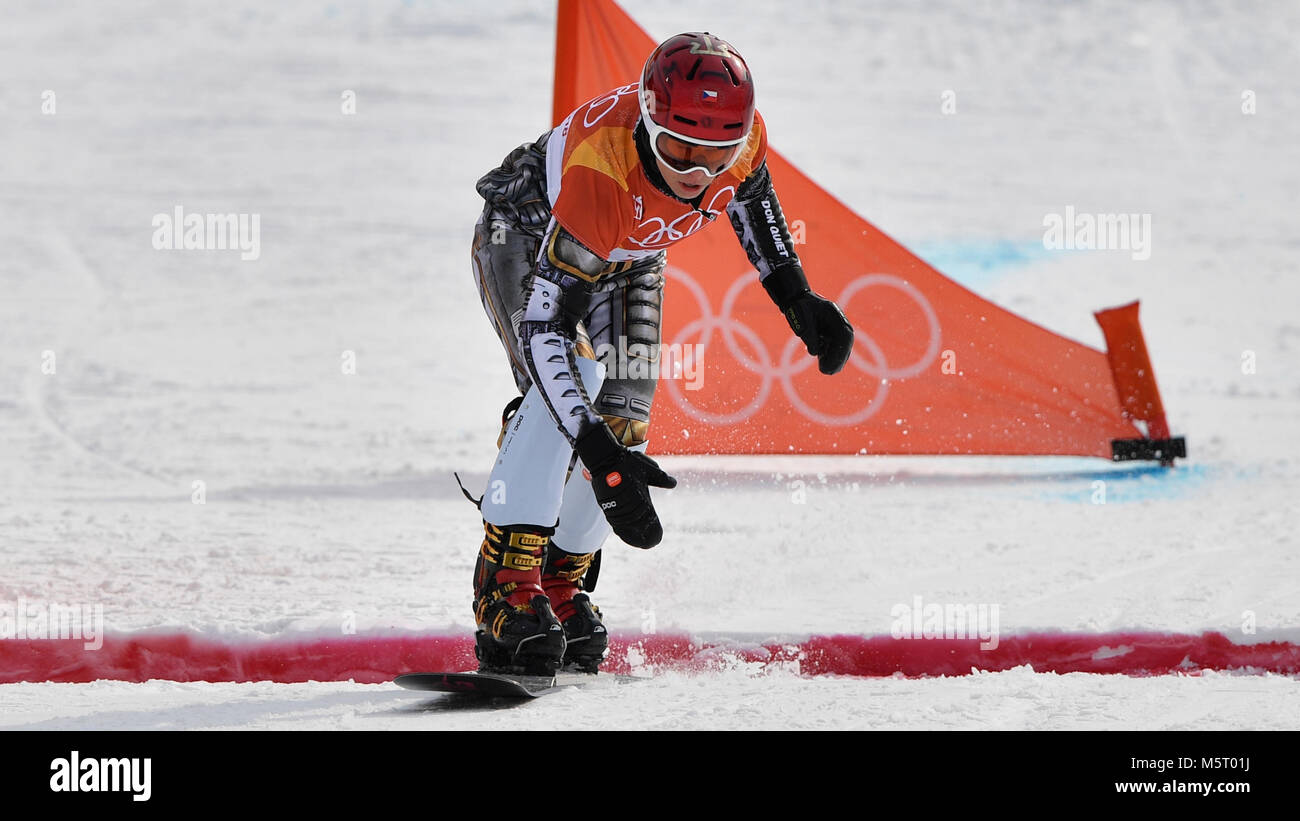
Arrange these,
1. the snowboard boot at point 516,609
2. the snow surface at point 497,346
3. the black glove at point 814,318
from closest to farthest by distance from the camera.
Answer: the snowboard boot at point 516,609, the black glove at point 814,318, the snow surface at point 497,346

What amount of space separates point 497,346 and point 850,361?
15.1 feet

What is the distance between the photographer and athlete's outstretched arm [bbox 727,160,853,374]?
364 centimetres

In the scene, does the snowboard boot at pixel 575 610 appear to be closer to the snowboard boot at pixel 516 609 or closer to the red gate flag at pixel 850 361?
the snowboard boot at pixel 516 609

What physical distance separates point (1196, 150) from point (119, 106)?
1211 cm

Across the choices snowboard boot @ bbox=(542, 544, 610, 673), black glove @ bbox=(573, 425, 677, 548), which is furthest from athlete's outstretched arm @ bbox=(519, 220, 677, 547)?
snowboard boot @ bbox=(542, 544, 610, 673)

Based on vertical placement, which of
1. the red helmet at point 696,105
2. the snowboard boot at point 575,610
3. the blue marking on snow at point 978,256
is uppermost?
the blue marking on snow at point 978,256

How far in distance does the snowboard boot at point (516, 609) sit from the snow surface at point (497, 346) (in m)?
0.19

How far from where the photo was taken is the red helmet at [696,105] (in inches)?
124

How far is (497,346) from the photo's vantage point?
1031cm

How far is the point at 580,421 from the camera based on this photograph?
3.18m

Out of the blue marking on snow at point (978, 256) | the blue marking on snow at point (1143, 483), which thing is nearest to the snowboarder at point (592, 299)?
the blue marking on snow at point (1143, 483)

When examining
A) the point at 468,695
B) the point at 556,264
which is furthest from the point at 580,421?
the point at 468,695

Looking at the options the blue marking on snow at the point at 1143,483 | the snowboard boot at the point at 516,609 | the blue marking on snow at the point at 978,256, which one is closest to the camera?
the snowboard boot at the point at 516,609
